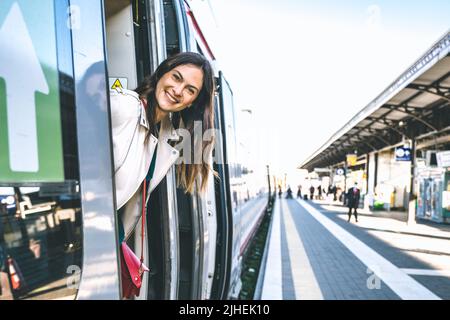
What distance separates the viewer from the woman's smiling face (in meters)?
1.71

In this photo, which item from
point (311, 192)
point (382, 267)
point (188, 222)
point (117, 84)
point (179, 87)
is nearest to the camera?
point (179, 87)

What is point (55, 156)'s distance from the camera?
118cm

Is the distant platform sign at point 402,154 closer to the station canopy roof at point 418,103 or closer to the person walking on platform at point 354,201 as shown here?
the station canopy roof at point 418,103

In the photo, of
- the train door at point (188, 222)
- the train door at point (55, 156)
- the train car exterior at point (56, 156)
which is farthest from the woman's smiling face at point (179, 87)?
the train door at point (188, 222)

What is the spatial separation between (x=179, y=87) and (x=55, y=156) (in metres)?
0.66

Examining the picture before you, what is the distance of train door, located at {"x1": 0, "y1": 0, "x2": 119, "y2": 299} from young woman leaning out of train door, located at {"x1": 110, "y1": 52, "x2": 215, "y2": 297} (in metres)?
0.19

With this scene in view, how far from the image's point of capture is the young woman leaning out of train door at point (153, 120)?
5.25 ft

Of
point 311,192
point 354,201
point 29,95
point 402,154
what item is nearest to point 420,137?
point 402,154

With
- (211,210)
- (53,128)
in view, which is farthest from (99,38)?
(211,210)

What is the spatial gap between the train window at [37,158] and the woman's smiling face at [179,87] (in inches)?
19.5

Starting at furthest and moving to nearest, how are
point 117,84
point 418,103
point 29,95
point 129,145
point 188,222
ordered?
point 188,222 → point 418,103 → point 117,84 → point 129,145 → point 29,95

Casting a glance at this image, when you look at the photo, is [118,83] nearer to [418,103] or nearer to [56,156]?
[56,156]

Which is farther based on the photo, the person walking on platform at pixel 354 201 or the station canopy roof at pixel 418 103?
the person walking on platform at pixel 354 201
